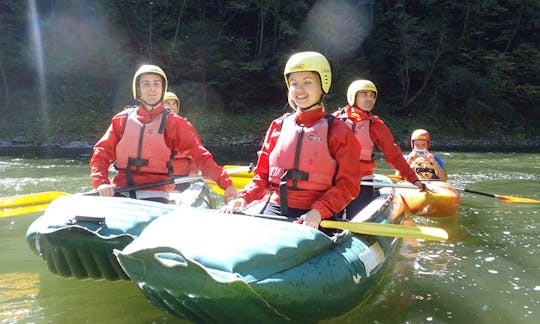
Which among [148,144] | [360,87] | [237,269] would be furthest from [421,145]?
[237,269]

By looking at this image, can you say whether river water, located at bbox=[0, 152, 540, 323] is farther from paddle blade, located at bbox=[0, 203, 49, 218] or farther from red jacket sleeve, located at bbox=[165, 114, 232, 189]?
red jacket sleeve, located at bbox=[165, 114, 232, 189]

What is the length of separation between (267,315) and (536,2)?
22857 millimetres

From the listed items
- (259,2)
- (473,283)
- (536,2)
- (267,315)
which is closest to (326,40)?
(259,2)

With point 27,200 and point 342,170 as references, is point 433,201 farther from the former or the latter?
point 27,200

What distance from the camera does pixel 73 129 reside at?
15.4 metres

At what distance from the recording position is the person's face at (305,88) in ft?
9.44

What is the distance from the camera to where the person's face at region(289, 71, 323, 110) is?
2877mm

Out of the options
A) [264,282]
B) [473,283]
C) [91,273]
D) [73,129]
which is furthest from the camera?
[73,129]

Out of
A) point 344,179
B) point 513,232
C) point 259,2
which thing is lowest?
point 513,232

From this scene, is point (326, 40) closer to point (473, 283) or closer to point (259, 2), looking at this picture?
point (259, 2)

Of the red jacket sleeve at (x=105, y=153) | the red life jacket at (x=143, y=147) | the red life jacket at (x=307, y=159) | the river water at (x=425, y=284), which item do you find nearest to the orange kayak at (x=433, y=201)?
the river water at (x=425, y=284)

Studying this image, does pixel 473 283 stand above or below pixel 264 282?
below

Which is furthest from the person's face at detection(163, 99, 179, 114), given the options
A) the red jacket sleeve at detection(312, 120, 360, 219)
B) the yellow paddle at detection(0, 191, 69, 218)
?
the red jacket sleeve at detection(312, 120, 360, 219)

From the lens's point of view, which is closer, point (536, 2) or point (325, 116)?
point (325, 116)
